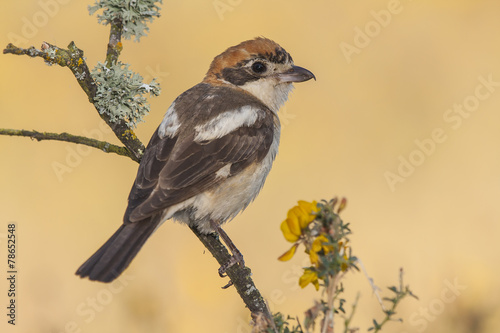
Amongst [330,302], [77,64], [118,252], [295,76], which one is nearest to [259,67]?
[295,76]

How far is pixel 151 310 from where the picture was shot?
3984mm

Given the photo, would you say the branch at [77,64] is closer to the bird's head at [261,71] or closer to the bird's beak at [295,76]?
the bird's head at [261,71]

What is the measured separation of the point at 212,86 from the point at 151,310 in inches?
65.8

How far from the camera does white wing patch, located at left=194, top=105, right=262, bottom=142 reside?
4.02m

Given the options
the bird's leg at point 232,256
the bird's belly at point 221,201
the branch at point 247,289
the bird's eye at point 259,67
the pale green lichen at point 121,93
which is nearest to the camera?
the branch at point 247,289

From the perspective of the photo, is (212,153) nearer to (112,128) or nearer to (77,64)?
(112,128)

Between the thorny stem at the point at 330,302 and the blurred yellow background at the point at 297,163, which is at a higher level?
the blurred yellow background at the point at 297,163

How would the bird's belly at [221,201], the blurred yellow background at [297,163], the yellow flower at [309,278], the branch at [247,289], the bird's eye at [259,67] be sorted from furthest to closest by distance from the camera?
the bird's eye at [259,67], the blurred yellow background at [297,163], the bird's belly at [221,201], the branch at [247,289], the yellow flower at [309,278]

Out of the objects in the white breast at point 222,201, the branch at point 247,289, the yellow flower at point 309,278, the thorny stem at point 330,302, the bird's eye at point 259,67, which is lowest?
the thorny stem at point 330,302

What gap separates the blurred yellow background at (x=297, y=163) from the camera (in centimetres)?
463

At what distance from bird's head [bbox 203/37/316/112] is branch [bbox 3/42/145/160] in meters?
1.32

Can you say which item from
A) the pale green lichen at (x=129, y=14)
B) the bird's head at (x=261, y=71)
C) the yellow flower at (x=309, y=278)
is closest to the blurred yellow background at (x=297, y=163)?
the bird's head at (x=261, y=71)

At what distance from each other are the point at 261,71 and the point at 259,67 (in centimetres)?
3

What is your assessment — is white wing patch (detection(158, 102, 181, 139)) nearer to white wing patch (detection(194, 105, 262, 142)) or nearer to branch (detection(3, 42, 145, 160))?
white wing patch (detection(194, 105, 262, 142))
